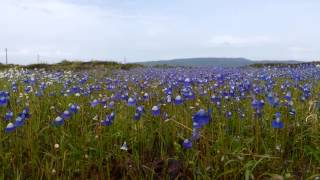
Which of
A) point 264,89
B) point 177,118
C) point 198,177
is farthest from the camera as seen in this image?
point 264,89

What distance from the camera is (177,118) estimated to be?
5.53 metres

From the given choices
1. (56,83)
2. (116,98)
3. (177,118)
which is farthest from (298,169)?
(56,83)

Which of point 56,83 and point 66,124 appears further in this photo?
point 56,83

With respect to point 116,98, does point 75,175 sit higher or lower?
lower

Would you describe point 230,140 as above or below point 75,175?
above

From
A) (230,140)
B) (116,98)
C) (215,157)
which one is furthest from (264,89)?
(215,157)

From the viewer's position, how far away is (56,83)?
10609 mm

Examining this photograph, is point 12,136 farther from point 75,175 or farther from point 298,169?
point 298,169

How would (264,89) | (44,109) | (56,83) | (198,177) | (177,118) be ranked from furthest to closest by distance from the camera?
(56,83)
(264,89)
(44,109)
(177,118)
(198,177)

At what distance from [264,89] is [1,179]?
4847 mm

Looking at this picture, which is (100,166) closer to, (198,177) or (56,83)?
(198,177)

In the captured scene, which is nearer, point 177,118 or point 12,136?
point 12,136

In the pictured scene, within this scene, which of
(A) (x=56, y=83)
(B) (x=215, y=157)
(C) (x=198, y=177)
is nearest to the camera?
(C) (x=198, y=177)

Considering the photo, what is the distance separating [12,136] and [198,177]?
2139mm
